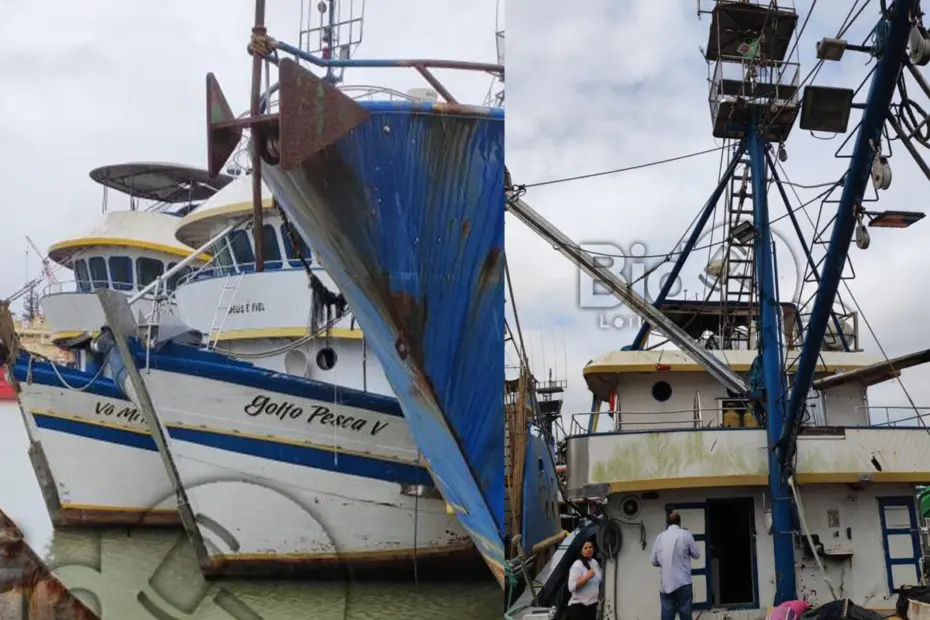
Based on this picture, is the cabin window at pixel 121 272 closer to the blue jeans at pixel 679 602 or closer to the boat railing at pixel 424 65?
the boat railing at pixel 424 65

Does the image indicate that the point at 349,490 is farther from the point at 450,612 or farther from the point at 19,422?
the point at 19,422

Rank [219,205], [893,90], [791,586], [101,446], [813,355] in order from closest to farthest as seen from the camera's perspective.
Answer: [893,90]
[813,355]
[791,586]
[219,205]
[101,446]

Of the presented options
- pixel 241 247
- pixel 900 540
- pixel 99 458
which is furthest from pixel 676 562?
pixel 99 458

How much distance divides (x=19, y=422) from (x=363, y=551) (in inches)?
105

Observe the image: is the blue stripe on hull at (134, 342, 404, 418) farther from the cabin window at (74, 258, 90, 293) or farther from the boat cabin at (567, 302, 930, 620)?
the boat cabin at (567, 302, 930, 620)

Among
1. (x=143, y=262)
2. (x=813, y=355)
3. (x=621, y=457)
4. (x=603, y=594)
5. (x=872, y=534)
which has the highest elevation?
(x=143, y=262)

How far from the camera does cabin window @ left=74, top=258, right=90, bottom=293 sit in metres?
5.32

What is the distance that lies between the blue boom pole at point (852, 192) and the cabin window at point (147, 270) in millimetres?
4705

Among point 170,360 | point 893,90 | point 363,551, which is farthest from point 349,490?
point 893,90

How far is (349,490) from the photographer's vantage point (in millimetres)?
5398

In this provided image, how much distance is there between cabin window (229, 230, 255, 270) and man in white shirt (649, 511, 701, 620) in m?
3.47

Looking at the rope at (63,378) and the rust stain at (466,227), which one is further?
the rope at (63,378)

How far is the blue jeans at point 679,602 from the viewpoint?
4203 mm

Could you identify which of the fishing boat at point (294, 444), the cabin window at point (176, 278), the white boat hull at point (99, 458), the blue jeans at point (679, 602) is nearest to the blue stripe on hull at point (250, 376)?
the fishing boat at point (294, 444)
